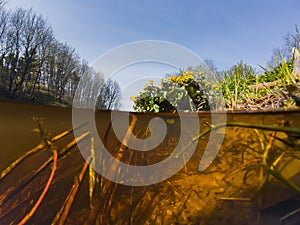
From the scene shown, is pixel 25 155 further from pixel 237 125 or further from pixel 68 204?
pixel 237 125

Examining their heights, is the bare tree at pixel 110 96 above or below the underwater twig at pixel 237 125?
above

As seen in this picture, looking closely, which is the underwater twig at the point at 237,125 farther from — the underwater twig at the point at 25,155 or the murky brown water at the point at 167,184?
the underwater twig at the point at 25,155

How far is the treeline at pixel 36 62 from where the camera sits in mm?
5180

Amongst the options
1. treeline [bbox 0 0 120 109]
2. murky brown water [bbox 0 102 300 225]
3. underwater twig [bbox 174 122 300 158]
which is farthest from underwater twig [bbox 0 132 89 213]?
treeline [bbox 0 0 120 109]

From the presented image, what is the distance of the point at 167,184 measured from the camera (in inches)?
31.2

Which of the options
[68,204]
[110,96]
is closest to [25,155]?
[68,204]

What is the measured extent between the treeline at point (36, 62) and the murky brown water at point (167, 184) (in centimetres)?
429

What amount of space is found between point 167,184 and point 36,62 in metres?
5.80

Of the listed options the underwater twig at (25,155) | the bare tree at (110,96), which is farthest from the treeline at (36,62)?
the underwater twig at (25,155)

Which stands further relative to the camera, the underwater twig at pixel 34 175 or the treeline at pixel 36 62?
the treeline at pixel 36 62

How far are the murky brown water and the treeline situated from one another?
4.29 m

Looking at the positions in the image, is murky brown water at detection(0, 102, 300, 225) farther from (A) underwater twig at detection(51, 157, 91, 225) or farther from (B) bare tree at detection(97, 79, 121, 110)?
(B) bare tree at detection(97, 79, 121, 110)

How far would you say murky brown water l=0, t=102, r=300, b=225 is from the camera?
0.73m

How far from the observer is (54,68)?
6.23 meters
